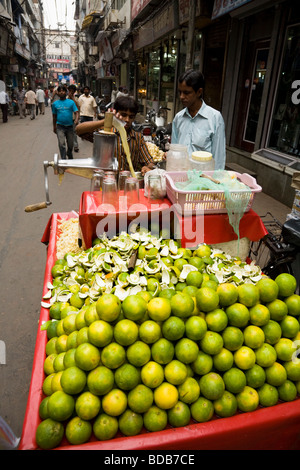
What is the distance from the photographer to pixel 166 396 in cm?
142

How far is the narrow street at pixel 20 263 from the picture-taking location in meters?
2.59

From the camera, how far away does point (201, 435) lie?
4.56 feet

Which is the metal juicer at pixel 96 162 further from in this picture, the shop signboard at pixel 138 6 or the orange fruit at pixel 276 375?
the shop signboard at pixel 138 6

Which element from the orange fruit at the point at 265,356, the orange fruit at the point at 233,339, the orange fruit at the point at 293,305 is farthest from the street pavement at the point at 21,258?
the orange fruit at the point at 293,305

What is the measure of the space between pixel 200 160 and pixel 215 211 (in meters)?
0.59

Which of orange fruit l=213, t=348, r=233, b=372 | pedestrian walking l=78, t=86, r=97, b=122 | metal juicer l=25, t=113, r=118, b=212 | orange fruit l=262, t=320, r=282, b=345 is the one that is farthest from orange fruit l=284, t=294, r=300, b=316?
pedestrian walking l=78, t=86, r=97, b=122

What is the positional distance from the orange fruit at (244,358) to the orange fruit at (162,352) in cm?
36

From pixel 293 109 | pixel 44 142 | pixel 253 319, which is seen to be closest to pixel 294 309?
pixel 253 319

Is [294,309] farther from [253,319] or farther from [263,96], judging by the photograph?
[263,96]

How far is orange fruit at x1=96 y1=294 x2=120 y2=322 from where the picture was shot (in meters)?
1.51

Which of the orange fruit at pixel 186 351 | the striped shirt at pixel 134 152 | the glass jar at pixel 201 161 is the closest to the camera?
the orange fruit at pixel 186 351

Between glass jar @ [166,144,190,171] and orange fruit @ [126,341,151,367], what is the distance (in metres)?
1.78

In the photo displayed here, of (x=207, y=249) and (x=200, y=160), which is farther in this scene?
(x=200, y=160)

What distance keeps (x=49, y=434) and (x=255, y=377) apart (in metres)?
1.02
